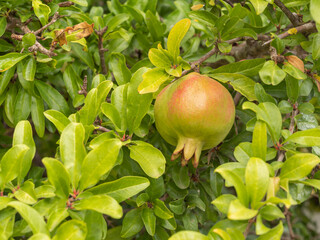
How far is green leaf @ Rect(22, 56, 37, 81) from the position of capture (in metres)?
1.16

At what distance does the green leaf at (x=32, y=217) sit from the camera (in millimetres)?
733

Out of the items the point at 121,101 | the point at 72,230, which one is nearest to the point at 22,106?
the point at 121,101

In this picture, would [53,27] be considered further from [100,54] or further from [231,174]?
[231,174]

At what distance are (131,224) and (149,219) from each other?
Result: 0.24ft

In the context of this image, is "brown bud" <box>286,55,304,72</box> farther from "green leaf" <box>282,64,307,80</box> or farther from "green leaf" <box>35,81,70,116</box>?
"green leaf" <box>35,81,70,116</box>

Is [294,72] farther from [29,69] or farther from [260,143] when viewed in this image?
[29,69]

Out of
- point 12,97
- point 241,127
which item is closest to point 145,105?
point 12,97

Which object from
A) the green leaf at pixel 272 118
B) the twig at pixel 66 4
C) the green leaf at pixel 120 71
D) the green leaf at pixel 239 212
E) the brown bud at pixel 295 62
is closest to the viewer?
the green leaf at pixel 239 212

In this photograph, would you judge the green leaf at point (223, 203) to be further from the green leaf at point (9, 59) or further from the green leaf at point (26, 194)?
the green leaf at point (9, 59)

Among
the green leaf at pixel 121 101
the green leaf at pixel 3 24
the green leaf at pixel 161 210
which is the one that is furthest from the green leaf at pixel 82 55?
the green leaf at pixel 161 210

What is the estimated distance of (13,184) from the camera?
3.01 ft

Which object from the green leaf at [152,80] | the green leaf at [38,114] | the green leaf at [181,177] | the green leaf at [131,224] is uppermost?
the green leaf at [152,80]

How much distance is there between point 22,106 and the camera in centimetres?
127

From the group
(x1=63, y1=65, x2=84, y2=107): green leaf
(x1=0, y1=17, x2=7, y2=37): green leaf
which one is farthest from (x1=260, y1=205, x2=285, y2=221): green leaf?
(x1=0, y1=17, x2=7, y2=37): green leaf
